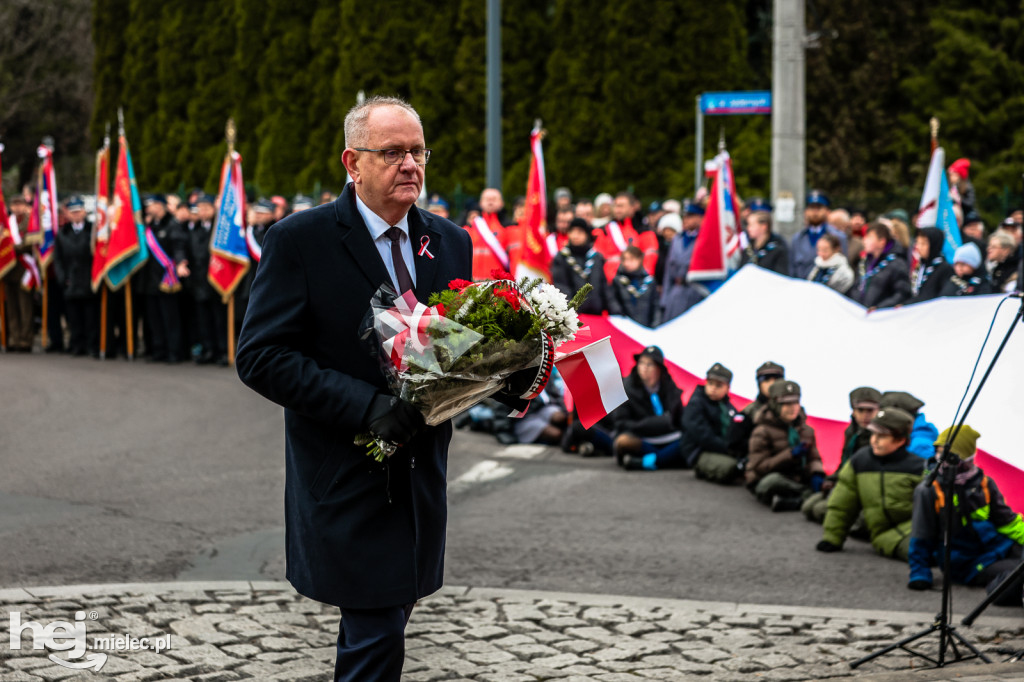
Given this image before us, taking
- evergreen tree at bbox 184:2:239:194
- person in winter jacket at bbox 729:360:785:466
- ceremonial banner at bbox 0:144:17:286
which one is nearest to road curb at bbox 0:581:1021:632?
person in winter jacket at bbox 729:360:785:466

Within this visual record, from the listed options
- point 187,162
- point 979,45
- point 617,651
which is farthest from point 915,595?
point 187,162

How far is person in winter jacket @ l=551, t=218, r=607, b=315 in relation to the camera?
13.9m

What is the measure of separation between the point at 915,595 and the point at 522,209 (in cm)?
1061

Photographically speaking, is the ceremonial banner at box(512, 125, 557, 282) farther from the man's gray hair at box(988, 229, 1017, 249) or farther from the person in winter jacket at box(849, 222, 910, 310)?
the man's gray hair at box(988, 229, 1017, 249)

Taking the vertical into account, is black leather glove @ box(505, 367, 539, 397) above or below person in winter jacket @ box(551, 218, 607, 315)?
below

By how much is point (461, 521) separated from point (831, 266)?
5852 mm

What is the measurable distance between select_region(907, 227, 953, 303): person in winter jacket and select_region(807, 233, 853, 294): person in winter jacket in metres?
0.64

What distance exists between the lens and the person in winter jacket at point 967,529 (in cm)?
708

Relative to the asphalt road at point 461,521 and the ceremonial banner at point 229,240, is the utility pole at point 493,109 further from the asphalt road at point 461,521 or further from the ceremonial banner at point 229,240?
the asphalt road at point 461,521

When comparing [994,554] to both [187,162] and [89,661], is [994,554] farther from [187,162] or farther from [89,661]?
[187,162]

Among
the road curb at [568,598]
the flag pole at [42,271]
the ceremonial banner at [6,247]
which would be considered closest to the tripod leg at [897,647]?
the road curb at [568,598]

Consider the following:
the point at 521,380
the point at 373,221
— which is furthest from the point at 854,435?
the point at 373,221

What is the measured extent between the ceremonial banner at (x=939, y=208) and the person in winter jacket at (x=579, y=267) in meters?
3.46

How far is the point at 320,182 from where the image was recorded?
2933 cm
